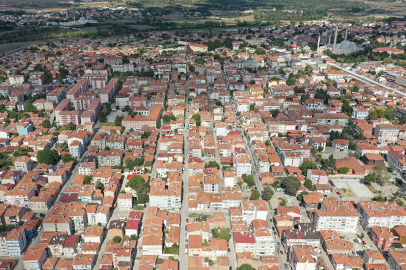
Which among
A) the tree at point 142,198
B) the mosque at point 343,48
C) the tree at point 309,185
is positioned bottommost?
the tree at point 142,198

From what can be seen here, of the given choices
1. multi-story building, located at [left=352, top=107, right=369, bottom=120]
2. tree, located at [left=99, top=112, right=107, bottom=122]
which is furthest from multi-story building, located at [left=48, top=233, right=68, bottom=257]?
multi-story building, located at [left=352, top=107, right=369, bottom=120]

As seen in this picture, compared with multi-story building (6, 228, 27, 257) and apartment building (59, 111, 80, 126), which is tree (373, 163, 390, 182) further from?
apartment building (59, 111, 80, 126)

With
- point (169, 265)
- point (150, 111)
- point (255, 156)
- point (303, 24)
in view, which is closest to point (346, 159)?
point (255, 156)

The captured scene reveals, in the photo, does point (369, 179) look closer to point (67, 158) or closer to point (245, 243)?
point (245, 243)

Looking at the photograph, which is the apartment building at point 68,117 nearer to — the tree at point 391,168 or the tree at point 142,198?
the tree at point 142,198

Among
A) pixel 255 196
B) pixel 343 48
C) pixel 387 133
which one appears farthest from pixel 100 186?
pixel 343 48

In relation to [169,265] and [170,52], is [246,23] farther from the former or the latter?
[169,265]

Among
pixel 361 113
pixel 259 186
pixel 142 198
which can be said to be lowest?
pixel 259 186

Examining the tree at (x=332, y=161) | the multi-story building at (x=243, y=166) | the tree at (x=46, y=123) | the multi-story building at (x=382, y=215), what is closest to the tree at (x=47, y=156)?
the tree at (x=46, y=123)
